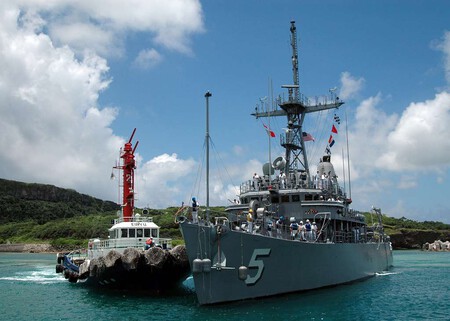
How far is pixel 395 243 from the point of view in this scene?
117 m

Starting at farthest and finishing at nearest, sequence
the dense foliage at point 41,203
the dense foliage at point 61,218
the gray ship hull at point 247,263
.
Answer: the dense foliage at point 41,203
the dense foliage at point 61,218
the gray ship hull at point 247,263

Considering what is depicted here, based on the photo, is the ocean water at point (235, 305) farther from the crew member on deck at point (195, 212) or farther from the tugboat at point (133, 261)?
the crew member on deck at point (195, 212)

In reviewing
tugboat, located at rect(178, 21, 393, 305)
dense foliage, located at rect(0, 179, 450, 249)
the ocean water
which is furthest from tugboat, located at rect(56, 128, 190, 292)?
dense foliage, located at rect(0, 179, 450, 249)

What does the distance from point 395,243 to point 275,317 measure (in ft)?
349

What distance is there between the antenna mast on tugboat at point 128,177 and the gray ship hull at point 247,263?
1460cm

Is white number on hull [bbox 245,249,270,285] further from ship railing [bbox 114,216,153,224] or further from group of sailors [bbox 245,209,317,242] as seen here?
ship railing [bbox 114,216,153,224]

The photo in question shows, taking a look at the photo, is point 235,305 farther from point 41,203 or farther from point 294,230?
point 41,203

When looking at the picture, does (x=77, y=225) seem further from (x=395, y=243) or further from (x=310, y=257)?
(x=310, y=257)

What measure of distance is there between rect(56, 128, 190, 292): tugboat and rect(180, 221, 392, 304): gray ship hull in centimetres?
472

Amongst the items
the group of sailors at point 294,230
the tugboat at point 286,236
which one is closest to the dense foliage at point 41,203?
the tugboat at point 286,236

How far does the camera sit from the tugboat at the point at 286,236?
21953 mm

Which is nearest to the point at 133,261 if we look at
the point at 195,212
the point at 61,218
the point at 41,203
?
the point at 195,212

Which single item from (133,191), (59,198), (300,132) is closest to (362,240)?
(300,132)

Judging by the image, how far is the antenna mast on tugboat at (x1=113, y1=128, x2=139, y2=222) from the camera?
1398 inches
